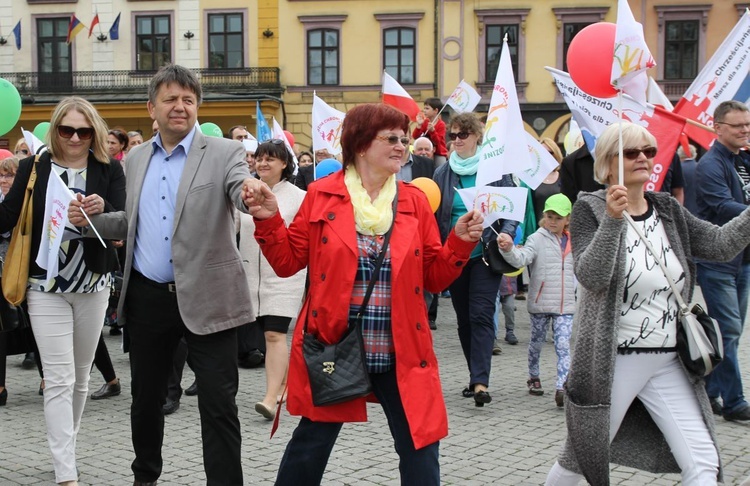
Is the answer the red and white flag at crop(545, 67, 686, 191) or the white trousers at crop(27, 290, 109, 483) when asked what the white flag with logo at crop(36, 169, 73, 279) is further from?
the red and white flag at crop(545, 67, 686, 191)

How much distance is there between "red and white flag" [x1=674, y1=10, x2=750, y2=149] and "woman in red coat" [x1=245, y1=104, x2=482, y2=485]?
139 inches

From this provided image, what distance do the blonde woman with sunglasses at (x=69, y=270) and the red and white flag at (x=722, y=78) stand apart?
12.8 feet

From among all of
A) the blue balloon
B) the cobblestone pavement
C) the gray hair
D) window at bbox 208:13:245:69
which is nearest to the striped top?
the gray hair

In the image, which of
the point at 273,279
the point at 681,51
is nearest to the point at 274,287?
the point at 273,279

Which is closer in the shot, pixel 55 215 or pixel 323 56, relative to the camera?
pixel 55 215

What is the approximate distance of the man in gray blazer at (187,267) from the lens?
4.66 meters

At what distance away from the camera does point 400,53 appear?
3550cm

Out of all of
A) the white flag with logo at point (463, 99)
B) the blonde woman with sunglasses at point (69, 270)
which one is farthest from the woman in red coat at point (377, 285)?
the white flag with logo at point (463, 99)

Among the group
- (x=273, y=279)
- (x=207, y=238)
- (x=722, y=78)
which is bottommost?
(x=273, y=279)

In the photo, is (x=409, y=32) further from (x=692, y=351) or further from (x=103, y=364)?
(x=692, y=351)

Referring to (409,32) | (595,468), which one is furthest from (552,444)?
(409,32)

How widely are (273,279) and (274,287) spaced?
0.23 ft

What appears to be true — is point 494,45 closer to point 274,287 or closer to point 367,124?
point 274,287

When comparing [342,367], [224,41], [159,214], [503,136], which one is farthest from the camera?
[224,41]
